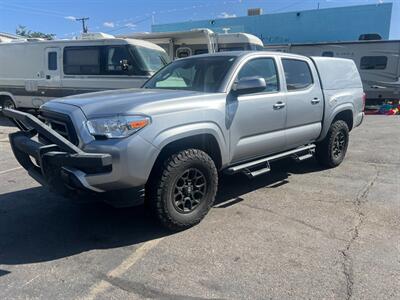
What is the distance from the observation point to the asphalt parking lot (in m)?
3.17

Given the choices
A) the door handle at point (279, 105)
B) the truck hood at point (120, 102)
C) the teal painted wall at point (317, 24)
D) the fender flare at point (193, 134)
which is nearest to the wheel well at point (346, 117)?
the door handle at point (279, 105)

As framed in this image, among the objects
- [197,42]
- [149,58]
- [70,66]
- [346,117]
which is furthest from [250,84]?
[197,42]

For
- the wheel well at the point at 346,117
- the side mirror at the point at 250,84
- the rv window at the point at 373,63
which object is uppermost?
the rv window at the point at 373,63

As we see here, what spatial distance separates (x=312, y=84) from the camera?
6055mm

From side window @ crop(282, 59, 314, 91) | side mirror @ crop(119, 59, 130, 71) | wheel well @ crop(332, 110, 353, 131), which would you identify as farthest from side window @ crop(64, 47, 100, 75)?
wheel well @ crop(332, 110, 353, 131)

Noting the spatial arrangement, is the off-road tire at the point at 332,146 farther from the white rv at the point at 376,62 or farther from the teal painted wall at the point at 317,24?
the teal painted wall at the point at 317,24

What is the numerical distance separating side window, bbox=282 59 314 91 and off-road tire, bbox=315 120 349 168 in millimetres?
995

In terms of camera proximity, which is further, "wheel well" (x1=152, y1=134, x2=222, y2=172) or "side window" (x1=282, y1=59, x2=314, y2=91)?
"side window" (x1=282, y1=59, x2=314, y2=91)

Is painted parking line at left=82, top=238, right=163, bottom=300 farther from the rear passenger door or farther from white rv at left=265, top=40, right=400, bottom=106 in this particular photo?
white rv at left=265, top=40, right=400, bottom=106

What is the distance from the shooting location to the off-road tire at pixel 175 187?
3.92 meters

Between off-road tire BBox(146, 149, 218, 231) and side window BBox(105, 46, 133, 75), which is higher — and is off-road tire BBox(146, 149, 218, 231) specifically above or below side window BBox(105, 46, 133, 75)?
below

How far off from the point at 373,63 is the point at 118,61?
37.6 feet

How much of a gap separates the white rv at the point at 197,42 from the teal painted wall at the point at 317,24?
13898 mm

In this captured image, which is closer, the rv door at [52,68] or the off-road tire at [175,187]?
the off-road tire at [175,187]
